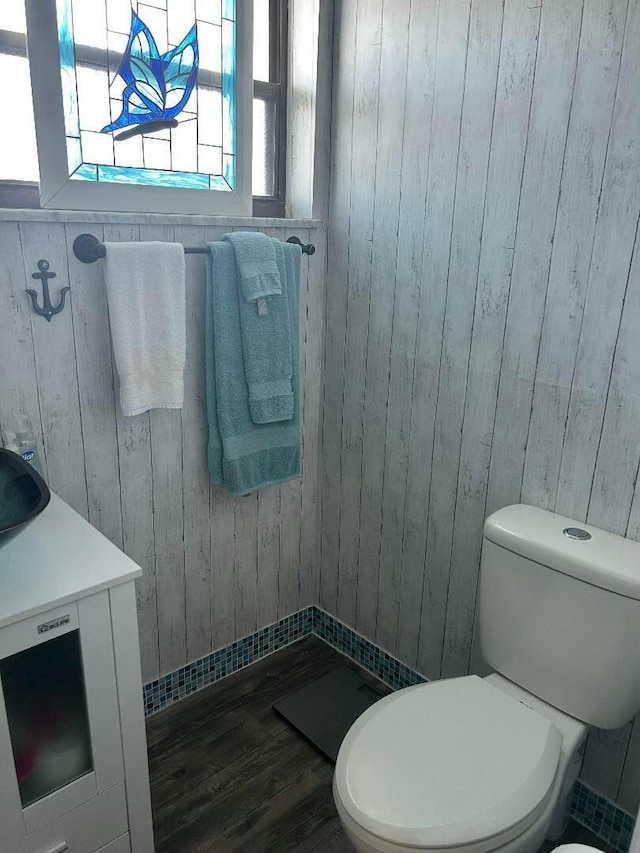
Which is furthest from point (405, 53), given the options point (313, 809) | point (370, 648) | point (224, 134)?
point (313, 809)

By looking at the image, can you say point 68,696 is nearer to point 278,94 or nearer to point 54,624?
point 54,624

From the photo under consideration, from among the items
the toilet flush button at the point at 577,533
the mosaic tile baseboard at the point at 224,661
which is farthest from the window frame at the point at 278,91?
the mosaic tile baseboard at the point at 224,661

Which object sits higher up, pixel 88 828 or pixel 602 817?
pixel 88 828

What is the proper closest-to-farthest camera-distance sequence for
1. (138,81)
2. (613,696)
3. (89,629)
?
1. (89,629)
2. (613,696)
3. (138,81)

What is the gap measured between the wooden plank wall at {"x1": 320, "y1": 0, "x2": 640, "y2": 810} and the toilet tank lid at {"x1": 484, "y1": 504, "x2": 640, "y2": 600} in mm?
49

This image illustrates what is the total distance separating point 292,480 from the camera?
2145mm

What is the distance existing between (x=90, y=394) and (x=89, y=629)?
672mm

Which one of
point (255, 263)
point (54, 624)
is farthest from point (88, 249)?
point (54, 624)

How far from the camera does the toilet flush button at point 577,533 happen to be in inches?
57.4

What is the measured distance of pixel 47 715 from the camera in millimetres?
1204

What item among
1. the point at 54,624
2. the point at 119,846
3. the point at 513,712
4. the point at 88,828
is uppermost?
the point at 54,624

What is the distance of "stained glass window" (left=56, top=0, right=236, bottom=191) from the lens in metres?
1.55

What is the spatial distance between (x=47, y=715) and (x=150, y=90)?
1499 mm

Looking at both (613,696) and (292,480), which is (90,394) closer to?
(292,480)
